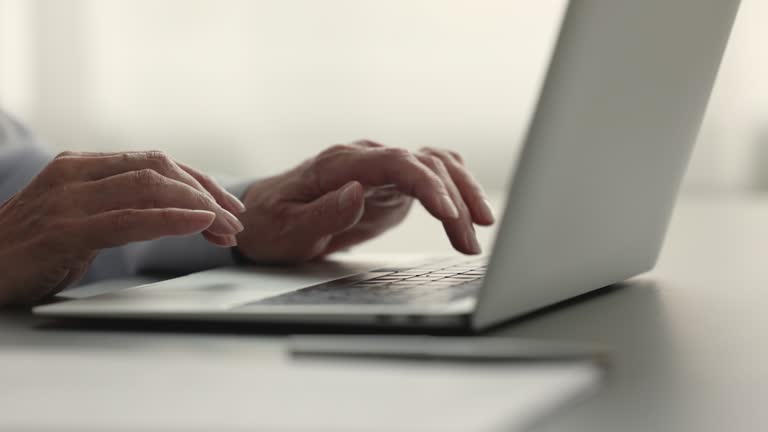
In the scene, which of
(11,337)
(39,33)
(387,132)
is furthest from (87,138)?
(11,337)

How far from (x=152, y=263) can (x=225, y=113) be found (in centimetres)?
313

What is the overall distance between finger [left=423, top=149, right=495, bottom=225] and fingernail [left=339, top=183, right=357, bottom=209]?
0.10 metres

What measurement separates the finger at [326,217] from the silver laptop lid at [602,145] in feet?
0.77

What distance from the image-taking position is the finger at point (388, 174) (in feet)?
2.46

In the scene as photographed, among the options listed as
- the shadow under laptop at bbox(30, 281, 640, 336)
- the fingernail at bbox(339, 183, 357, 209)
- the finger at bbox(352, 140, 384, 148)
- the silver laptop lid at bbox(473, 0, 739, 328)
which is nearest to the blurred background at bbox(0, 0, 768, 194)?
the finger at bbox(352, 140, 384, 148)

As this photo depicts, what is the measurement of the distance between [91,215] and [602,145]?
0.33m

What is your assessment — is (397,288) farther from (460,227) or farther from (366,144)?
(366,144)

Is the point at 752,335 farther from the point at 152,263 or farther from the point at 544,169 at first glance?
the point at 152,263

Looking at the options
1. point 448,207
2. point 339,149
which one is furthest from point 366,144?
point 448,207

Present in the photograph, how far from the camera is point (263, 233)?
87cm

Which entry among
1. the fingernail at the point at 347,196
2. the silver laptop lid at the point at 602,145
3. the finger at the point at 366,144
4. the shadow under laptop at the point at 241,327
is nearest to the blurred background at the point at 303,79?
the finger at the point at 366,144

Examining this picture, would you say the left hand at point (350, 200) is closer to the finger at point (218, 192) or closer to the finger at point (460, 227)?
the finger at point (460, 227)

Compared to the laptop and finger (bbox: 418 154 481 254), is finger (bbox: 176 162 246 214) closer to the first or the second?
the laptop

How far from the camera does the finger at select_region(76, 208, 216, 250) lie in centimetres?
59
